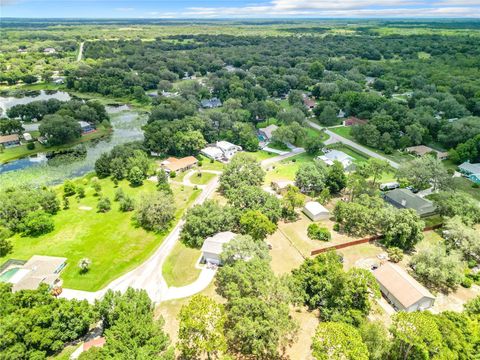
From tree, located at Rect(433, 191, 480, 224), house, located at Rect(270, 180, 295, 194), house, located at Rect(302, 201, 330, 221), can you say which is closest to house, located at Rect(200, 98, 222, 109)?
house, located at Rect(270, 180, 295, 194)

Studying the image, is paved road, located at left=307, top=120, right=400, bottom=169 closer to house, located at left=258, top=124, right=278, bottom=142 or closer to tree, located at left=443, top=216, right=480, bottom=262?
house, located at left=258, top=124, right=278, bottom=142

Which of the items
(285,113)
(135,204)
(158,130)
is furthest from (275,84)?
(135,204)

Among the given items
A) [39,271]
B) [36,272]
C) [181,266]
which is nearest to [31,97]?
[39,271]

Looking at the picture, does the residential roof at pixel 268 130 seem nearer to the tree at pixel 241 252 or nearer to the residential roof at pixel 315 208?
the residential roof at pixel 315 208

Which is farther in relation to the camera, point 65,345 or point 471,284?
point 471,284

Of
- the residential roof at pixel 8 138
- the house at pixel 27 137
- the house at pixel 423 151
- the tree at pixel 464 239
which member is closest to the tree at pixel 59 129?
the house at pixel 27 137

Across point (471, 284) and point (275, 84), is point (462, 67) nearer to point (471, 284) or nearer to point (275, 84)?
point (275, 84)
